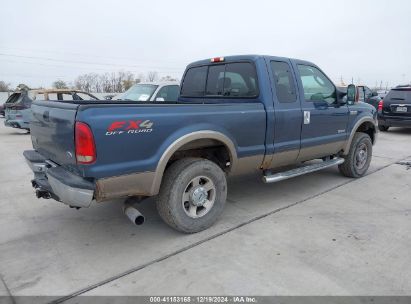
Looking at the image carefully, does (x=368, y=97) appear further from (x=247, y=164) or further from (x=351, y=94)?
(x=247, y=164)

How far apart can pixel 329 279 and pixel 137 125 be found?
2108mm

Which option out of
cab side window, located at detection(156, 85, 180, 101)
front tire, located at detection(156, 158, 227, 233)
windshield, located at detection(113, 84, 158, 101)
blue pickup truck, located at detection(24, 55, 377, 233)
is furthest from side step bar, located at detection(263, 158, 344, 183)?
windshield, located at detection(113, 84, 158, 101)

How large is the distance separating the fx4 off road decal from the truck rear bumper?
51cm

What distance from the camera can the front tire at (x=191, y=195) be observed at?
364 cm

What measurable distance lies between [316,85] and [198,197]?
8.54 ft

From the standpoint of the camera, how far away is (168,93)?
30.8 feet

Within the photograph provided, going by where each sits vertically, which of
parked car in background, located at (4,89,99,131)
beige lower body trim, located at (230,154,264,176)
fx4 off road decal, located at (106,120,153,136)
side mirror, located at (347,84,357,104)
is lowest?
parked car in background, located at (4,89,99,131)

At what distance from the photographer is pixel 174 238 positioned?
379 centimetres

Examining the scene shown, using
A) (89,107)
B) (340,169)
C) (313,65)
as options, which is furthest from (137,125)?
(340,169)

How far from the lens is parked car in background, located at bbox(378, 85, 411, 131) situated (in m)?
11.4

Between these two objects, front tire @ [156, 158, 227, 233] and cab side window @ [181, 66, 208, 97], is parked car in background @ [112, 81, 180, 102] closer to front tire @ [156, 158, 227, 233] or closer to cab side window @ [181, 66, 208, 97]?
cab side window @ [181, 66, 208, 97]

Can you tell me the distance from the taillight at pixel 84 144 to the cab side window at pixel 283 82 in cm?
247

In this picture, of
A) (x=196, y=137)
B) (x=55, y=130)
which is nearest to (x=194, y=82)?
(x=196, y=137)

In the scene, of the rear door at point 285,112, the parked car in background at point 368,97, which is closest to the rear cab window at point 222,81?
the rear door at point 285,112
